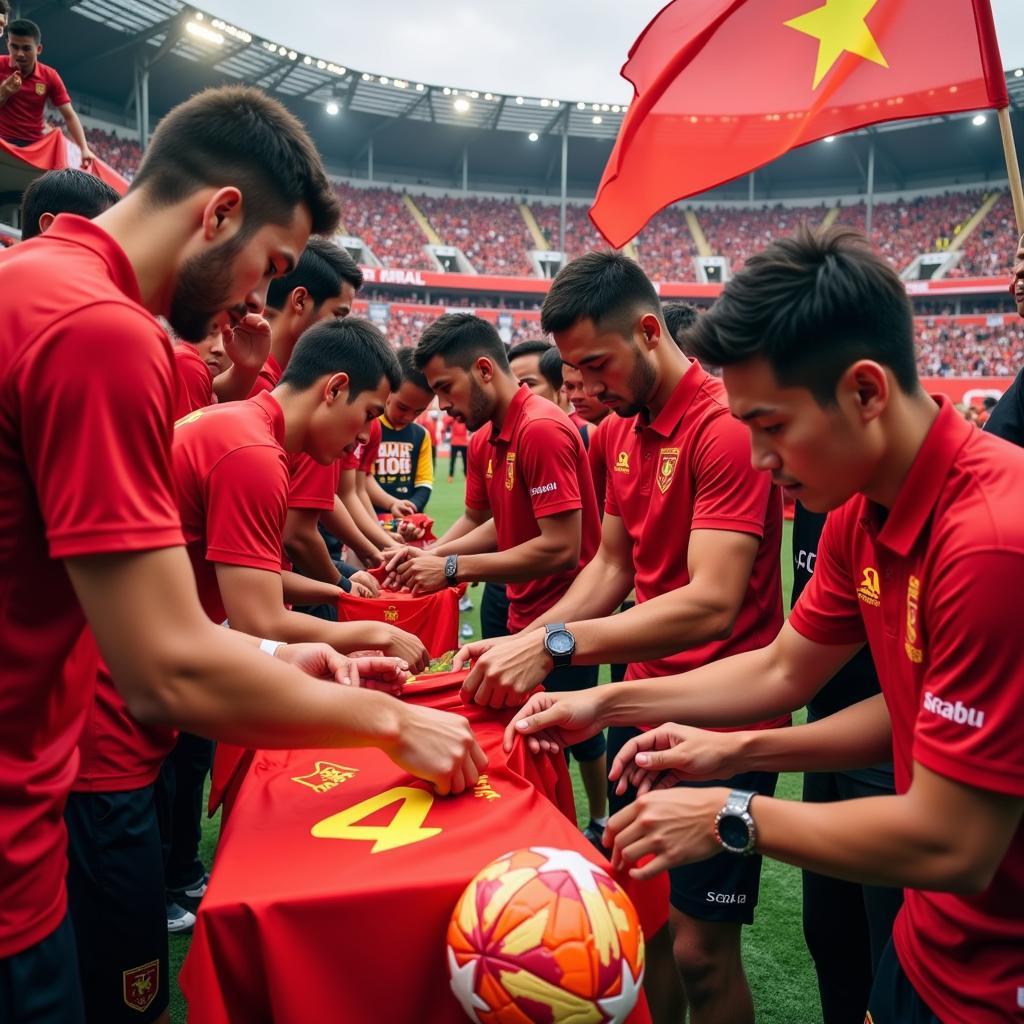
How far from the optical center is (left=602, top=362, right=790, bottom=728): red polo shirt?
2676mm

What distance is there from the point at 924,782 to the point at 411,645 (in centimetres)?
187

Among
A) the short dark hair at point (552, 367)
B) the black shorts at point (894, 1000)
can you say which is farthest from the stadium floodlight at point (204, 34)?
the black shorts at point (894, 1000)

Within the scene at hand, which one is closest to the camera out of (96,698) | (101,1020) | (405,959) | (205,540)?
(405,959)

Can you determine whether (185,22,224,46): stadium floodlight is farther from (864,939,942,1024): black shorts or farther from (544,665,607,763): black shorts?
(864,939,942,1024): black shorts

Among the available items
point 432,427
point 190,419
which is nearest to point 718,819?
point 190,419

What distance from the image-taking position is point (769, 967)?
323 centimetres

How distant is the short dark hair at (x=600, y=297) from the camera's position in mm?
3004

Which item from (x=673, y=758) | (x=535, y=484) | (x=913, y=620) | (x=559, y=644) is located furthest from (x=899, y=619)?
(x=535, y=484)

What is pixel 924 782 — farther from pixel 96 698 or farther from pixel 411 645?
pixel 96 698

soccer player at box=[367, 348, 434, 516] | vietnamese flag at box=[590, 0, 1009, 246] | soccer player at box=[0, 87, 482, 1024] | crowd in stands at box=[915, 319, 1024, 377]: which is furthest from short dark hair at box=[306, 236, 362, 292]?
crowd in stands at box=[915, 319, 1024, 377]

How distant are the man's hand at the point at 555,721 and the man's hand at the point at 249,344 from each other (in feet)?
8.21

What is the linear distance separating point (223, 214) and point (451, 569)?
2.81 meters

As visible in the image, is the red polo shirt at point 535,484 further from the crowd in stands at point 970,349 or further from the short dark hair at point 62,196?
the crowd in stands at point 970,349

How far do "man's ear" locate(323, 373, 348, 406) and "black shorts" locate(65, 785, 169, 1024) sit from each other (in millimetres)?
1634
